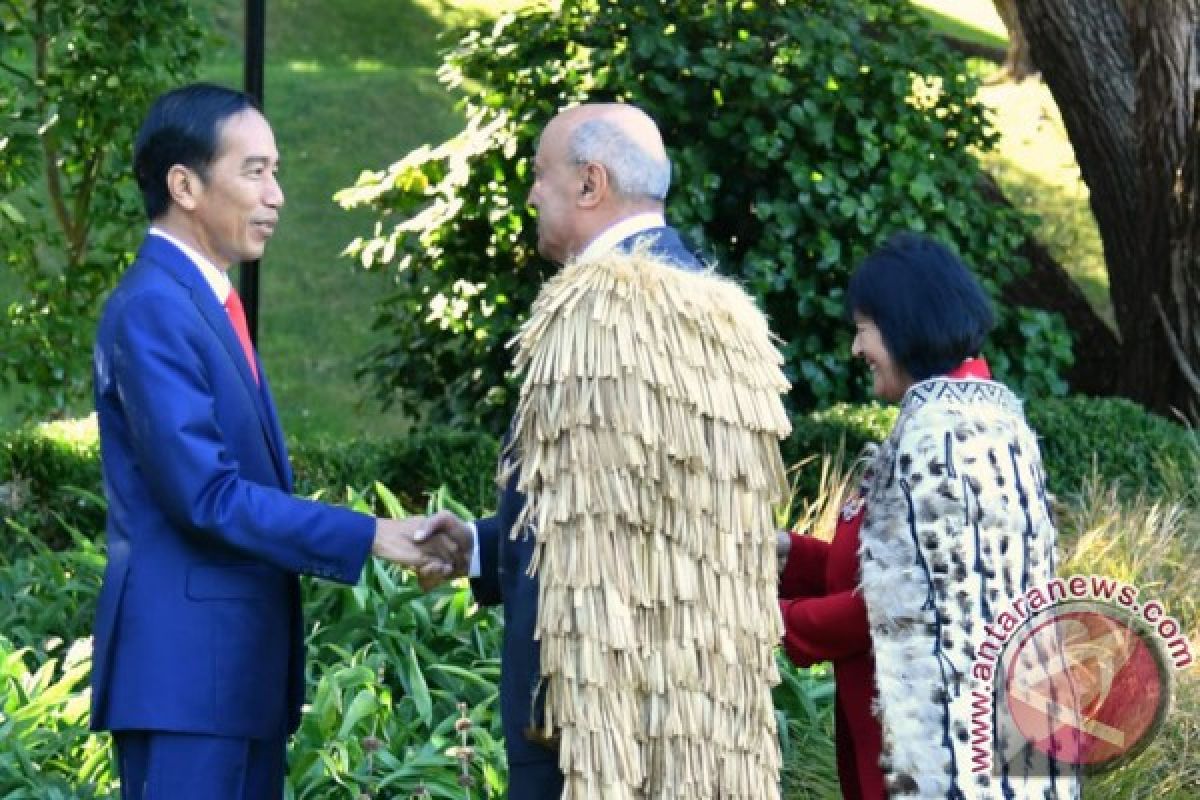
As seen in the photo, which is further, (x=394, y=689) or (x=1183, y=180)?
(x=1183, y=180)

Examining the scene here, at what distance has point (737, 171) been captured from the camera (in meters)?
9.05

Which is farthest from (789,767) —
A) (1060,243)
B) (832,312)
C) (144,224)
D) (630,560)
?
(1060,243)

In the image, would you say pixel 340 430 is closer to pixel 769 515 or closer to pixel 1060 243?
pixel 1060 243

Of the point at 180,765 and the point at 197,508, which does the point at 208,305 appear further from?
the point at 180,765

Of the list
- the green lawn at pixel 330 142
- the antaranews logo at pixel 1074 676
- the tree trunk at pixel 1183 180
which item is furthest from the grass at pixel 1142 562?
the green lawn at pixel 330 142

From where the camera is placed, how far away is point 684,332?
3.37 meters

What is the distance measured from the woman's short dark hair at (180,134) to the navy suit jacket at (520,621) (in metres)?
0.86

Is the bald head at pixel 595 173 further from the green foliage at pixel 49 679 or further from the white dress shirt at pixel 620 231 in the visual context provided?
the green foliage at pixel 49 679

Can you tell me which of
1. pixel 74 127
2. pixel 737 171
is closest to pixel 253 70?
pixel 74 127

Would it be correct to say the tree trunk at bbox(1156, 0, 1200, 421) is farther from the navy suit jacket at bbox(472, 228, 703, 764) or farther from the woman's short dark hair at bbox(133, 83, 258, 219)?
the woman's short dark hair at bbox(133, 83, 258, 219)

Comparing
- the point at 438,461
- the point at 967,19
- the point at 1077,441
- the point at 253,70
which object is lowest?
the point at 438,461

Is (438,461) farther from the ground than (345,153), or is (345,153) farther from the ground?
(345,153)

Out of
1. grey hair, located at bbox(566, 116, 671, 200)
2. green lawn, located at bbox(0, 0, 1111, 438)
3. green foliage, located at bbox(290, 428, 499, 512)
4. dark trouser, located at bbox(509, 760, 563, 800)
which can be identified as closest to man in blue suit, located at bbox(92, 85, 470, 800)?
dark trouser, located at bbox(509, 760, 563, 800)

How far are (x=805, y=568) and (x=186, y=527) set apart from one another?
4.50 ft
